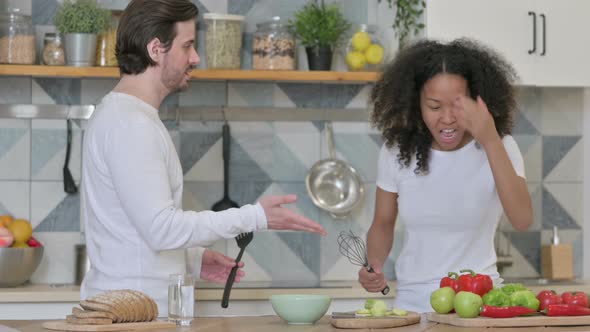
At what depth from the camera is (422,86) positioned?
2.58 m

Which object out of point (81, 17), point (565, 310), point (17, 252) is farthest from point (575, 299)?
point (81, 17)

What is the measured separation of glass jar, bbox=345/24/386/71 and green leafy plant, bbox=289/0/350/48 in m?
0.07

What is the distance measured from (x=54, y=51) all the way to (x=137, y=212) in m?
1.58

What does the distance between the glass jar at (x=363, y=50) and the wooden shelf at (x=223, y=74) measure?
2.6 inches

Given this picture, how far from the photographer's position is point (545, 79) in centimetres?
350

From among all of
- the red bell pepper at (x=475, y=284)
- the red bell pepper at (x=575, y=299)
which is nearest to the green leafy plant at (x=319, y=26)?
the red bell pepper at (x=475, y=284)

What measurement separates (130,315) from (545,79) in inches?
81.6

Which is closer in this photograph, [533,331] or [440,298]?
[533,331]

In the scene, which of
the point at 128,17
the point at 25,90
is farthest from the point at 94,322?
the point at 25,90

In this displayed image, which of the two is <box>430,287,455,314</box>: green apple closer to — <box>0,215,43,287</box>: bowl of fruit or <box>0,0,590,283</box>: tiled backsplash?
<box>0,0,590,283</box>: tiled backsplash

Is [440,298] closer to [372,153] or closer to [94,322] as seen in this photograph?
[94,322]

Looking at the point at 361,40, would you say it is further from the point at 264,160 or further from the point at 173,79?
the point at 173,79

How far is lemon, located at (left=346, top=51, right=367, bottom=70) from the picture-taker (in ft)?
11.7

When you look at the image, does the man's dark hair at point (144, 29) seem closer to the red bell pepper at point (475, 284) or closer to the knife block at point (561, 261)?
the red bell pepper at point (475, 284)
